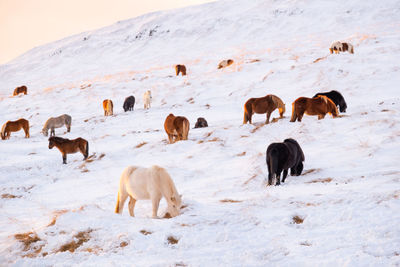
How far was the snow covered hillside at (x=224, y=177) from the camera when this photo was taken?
14.2 feet

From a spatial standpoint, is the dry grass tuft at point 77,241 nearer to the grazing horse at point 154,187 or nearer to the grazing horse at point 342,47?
the grazing horse at point 154,187

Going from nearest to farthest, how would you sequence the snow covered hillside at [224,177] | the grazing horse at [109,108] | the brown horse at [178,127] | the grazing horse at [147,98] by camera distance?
the snow covered hillside at [224,177] → the brown horse at [178,127] → the grazing horse at [109,108] → the grazing horse at [147,98]

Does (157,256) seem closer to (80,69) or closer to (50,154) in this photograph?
(50,154)

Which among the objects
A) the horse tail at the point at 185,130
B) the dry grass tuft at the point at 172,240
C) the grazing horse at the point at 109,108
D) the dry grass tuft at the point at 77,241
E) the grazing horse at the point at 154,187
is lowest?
the dry grass tuft at the point at 77,241

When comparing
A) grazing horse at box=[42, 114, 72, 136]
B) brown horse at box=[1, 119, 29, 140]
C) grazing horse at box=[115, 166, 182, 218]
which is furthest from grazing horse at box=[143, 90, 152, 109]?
grazing horse at box=[115, 166, 182, 218]

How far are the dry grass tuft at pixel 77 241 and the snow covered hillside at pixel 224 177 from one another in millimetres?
23

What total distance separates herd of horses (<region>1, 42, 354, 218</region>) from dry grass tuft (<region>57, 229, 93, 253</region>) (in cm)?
128

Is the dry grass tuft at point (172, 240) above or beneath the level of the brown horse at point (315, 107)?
beneath

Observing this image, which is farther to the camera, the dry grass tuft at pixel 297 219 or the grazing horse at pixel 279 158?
the grazing horse at pixel 279 158

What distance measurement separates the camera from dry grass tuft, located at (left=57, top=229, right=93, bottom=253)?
16.0 ft

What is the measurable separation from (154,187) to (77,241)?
5.42ft

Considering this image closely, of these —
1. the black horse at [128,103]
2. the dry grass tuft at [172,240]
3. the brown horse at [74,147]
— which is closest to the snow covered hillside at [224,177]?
the dry grass tuft at [172,240]

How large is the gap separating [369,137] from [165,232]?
820 cm

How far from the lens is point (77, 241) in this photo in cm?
502
